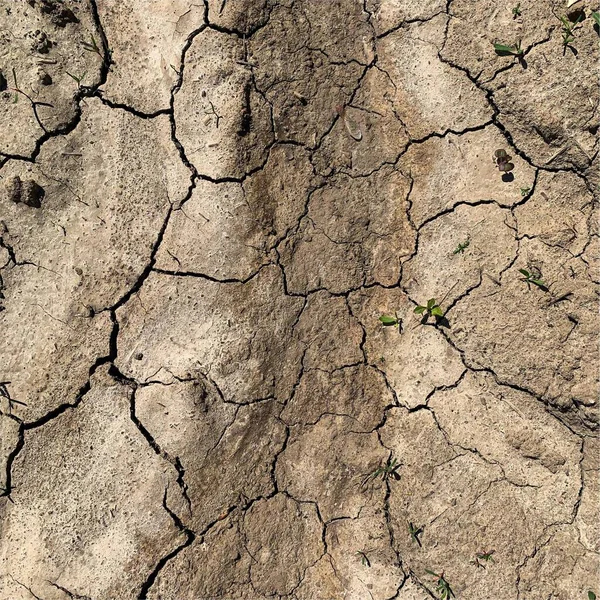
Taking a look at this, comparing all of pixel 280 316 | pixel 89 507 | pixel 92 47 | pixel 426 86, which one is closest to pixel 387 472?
pixel 280 316

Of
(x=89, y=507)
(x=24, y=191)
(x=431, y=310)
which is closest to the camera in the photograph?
(x=89, y=507)

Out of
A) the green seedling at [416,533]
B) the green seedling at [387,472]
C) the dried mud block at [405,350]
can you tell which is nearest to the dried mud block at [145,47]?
the dried mud block at [405,350]

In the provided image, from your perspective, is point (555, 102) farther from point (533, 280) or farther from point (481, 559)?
point (481, 559)

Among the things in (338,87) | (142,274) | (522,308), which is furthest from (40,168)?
(522,308)

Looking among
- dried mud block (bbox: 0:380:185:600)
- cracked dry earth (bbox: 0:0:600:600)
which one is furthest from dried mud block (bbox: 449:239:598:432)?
dried mud block (bbox: 0:380:185:600)

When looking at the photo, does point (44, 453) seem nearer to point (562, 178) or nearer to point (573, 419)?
point (573, 419)

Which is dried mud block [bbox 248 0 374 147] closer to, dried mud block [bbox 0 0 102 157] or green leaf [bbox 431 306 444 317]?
dried mud block [bbox 0 0 102 157]
